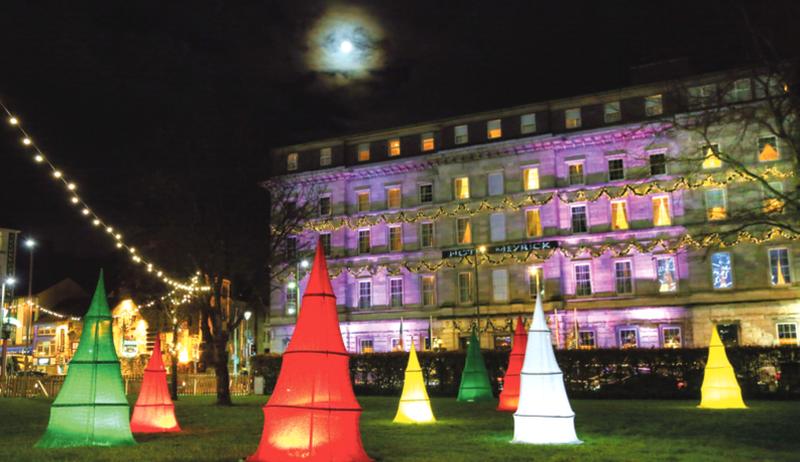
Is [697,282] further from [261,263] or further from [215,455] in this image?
[215,455]

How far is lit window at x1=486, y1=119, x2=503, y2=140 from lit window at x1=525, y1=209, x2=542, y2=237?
6260mm

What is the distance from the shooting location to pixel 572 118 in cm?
5106

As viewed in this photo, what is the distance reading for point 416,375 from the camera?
18.5 metres

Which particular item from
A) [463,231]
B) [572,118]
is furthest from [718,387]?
[463,231]

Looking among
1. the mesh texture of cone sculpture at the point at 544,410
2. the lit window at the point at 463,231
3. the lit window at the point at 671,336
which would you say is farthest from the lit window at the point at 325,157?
the mesh texture of cone sculpture at the point at 544,410

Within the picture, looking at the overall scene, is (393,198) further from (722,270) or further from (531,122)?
(722,270)

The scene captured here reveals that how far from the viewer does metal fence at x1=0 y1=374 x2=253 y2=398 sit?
3231 centimetres

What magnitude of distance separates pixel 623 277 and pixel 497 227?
9503mm

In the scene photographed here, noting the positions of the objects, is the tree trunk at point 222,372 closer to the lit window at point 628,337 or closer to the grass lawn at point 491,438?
the grass lawn at point 491,438

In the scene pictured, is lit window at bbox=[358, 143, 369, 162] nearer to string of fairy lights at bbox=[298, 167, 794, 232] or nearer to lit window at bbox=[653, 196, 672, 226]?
string of fairy lights at bbox=[298, 167, 794, 232]

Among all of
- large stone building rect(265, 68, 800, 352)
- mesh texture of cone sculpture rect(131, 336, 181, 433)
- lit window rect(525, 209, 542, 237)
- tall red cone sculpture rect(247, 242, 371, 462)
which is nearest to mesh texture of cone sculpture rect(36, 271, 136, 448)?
mesh texture of cone sculpture rect(131, 336, 181, 433)

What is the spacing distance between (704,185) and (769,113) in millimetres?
29586

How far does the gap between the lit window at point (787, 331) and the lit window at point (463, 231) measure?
21.0 meters

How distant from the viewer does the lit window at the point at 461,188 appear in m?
54.3
